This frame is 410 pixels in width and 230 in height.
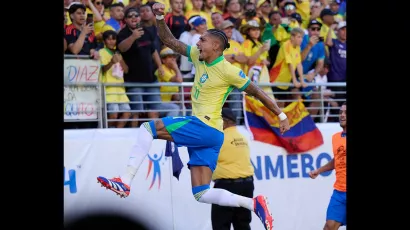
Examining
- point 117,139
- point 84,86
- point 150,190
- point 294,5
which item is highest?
point 294,5

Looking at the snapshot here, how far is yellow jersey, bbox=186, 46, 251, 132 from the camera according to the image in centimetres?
841

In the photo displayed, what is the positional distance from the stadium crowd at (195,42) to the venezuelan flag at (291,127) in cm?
23

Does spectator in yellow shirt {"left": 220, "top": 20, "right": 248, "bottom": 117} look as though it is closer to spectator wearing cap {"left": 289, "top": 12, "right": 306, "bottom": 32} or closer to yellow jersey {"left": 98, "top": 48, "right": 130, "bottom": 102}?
spectator wearing cap {"left": 289, "top": 12, "right": 306, "bottom": 32}

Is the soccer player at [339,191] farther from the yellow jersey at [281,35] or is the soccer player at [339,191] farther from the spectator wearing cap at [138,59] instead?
the yellow jersey at [281,35]

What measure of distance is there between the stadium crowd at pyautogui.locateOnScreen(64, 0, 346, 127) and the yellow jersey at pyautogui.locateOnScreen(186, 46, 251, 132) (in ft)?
10.3

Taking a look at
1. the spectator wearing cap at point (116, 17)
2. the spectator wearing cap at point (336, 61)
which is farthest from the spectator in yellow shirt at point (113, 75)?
the spectator wearing cap at point (336, 61)

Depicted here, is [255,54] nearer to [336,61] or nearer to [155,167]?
[336,61]

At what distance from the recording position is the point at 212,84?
27.6 feet

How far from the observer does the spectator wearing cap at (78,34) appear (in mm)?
11383

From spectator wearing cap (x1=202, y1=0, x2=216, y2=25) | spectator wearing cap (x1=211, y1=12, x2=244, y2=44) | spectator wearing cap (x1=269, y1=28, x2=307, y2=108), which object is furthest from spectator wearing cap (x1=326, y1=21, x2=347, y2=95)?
spectator wearing cap (x1=202, y1=0, x2=216, y2=25)
